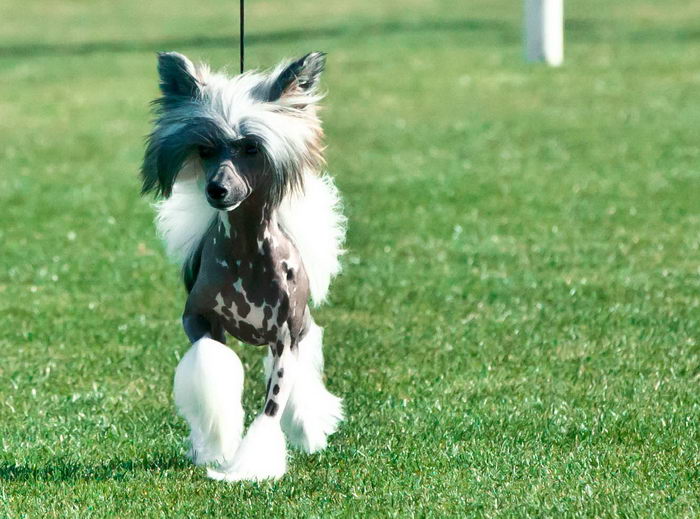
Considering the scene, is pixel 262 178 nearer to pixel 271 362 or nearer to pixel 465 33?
pixel 271 362

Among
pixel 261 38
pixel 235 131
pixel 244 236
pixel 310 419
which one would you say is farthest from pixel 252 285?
pixel 261 38

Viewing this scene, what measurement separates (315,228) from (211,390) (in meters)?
0.98

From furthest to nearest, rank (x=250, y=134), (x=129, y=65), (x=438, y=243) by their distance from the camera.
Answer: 1. (x=129, y=65)
2. (x=438, y=243)
3. (x=250, y=134)

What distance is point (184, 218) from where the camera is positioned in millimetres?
6262

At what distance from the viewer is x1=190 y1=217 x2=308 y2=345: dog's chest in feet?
19.7

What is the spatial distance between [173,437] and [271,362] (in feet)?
3.59

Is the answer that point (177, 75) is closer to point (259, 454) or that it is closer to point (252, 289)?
point (252, 289)

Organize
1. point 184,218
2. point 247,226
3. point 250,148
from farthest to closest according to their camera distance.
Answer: point 184,218 < point 247,226 < point 250,148

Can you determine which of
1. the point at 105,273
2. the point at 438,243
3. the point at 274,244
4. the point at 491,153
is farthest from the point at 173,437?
the point at 491,153

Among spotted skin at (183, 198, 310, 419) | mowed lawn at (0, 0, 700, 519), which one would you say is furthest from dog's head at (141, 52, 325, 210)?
Answer: mowed lawn at (0, 0, 700, 519)

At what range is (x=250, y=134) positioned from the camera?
5.67m

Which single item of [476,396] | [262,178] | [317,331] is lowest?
[476,396]

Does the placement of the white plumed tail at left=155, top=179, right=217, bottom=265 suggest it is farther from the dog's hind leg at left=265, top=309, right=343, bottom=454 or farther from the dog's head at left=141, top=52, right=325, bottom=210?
the dog's hind leg at left=265, top=309, right=343, bottom=454

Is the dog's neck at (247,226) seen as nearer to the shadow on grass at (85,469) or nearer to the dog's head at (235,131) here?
the dog's head at (235,131)
